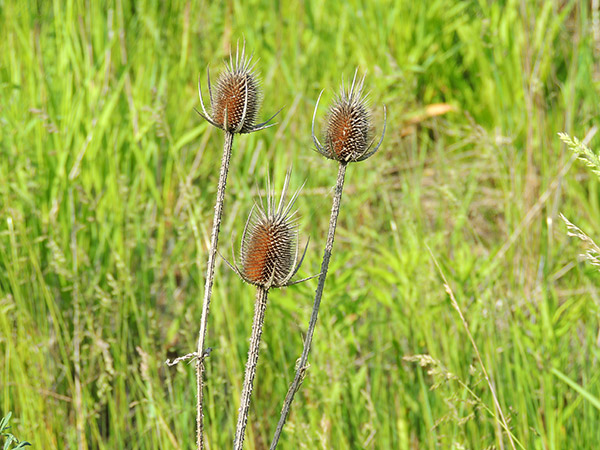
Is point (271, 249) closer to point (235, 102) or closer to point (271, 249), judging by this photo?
point (271, 249)

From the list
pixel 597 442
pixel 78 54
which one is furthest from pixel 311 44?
pixel 597 442

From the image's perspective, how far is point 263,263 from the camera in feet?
3.84

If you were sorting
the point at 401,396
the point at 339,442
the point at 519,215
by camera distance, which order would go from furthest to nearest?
the point at 519,215, the point at 401,396, the point at 339,442

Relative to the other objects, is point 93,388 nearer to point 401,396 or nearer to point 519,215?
point 401,396

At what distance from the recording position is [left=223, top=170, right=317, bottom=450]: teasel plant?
115 centimetres

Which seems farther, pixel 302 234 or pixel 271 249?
pixel 302 234

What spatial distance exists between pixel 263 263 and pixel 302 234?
169cm

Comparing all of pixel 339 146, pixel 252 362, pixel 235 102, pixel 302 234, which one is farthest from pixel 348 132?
pixel 302 234

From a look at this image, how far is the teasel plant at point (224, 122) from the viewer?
3.87ft

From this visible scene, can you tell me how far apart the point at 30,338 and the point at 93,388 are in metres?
0.40

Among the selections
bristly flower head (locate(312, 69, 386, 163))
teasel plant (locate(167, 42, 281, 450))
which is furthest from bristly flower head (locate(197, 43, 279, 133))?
bristly flower head (locate(312, 69, 386, 163))

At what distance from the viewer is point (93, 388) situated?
238 centimetres

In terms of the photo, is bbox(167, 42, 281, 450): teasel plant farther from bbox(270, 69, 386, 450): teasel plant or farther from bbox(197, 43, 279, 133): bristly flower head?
bbox(270, 69, 386, 450): teasel plant

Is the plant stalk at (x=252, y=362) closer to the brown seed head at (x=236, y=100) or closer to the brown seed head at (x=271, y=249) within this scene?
the brown seed head at (x=271, y=249)
